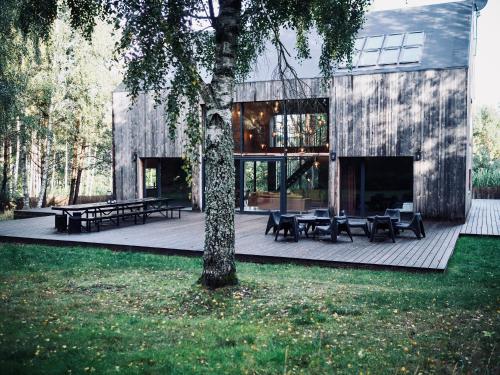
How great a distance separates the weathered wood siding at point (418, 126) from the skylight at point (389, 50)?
720 mm

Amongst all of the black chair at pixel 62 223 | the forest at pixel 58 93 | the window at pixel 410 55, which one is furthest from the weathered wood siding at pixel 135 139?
the window at pixel 410 55

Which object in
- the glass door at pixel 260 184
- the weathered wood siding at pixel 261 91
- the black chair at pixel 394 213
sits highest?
the weathered wood siding at pixel 261 91

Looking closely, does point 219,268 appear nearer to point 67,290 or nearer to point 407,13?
point 67,290

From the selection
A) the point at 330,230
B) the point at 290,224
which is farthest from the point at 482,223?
the point at 290,224

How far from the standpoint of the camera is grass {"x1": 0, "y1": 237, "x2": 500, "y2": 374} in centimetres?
342

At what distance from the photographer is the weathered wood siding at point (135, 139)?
16.7m

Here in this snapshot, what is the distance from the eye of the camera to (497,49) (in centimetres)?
6241

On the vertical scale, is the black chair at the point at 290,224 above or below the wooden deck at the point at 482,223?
above

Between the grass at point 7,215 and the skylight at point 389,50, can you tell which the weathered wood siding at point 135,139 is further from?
the skylight at point 389,50

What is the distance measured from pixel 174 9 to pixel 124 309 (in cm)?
351

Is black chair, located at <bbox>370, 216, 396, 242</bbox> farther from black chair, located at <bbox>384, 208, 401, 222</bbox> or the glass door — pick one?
the glass door

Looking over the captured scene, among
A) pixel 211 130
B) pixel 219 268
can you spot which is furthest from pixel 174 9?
pixel 219 268

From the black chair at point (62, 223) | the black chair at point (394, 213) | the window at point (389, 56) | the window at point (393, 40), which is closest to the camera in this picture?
the black chair at point (394, 213)

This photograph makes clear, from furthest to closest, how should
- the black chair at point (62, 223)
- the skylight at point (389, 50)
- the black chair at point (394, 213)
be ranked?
1. the skylight at point (389, 50)
2. the black chair at point (62, 223)
3. the black chair at point (394, 213)
